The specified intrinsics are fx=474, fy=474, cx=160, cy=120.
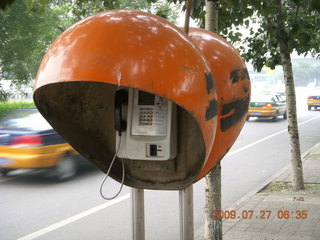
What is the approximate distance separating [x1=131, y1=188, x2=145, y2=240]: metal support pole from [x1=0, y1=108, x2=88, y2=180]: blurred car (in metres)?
4.93

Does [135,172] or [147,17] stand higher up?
[147,17]

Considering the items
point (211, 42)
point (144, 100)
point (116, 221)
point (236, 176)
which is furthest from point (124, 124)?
point (236, 176)

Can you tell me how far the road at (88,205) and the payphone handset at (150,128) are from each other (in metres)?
3.47

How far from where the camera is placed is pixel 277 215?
593cm

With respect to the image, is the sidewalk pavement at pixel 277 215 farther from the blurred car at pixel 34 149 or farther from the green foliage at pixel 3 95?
the green foliage at pixel 3 95

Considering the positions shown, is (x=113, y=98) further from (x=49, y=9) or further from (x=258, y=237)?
(x=49, y=9)

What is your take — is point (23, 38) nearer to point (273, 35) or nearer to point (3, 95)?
point (3, 95)

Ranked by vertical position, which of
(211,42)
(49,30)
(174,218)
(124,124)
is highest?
(49,30)

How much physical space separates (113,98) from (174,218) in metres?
4.12

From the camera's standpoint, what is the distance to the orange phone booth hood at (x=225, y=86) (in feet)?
7.43

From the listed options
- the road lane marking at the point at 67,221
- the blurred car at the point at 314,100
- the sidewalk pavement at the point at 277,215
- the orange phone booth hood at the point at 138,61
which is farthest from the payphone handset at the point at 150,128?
the blurred car at the point at 314,100

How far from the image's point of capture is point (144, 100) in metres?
2.32

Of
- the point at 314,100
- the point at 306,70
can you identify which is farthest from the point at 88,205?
the point at 306,70
